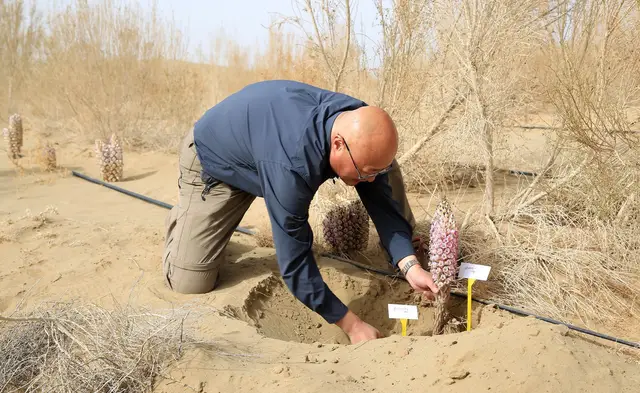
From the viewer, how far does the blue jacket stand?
2.51 meters

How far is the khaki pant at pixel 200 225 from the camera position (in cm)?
321

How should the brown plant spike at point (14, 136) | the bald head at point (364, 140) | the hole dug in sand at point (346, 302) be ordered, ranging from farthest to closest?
the brown plant spike at point (14, 136), the hole dug in sand at point (346, 302), the bald head at point (364, 140)

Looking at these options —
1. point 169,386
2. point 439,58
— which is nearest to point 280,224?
point 169,386

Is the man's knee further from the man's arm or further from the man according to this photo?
the man's arm

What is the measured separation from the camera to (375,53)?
4.64 m

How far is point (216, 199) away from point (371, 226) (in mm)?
1329

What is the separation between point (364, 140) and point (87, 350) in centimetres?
143

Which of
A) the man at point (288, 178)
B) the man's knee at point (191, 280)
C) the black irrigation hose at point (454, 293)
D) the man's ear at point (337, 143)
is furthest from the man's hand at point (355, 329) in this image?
the man's knee at point (191, 280)

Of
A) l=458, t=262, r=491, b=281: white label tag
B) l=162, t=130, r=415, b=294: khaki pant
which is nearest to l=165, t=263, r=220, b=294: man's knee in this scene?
l=162, t=130, r=415, b=294: khaki pant

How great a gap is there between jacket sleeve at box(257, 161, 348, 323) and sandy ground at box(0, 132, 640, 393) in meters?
0.22

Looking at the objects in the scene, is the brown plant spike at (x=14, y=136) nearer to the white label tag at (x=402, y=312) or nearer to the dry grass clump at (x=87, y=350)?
the dry grass clump at (x=87, y=350)

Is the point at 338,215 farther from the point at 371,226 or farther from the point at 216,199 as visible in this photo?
the point at 216,199

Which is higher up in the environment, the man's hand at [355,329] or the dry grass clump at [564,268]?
the dry grass clump at [564,268]

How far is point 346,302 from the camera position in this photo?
3.30 m
